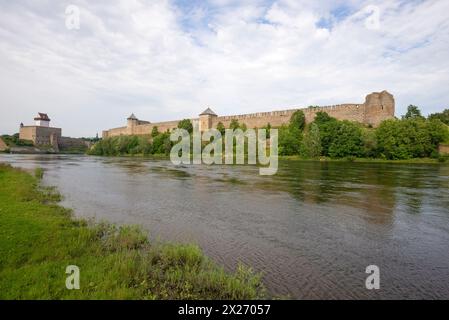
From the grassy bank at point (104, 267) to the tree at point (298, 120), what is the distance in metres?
60.4

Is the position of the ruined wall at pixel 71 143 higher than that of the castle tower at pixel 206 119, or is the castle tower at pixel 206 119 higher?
the castle tower at pixel 206 119

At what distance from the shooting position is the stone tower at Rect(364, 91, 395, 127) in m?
57.7

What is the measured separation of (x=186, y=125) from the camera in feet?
278

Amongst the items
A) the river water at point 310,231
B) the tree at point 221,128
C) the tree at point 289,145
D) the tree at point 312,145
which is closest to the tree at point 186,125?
the tree at point 221,128

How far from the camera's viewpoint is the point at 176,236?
7.42 metres

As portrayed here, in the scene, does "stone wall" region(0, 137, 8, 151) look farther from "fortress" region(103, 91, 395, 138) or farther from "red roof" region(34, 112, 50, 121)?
"fortress" region(103, 91, 395, 138)

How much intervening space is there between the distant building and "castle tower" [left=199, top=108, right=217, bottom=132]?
61.2 m
